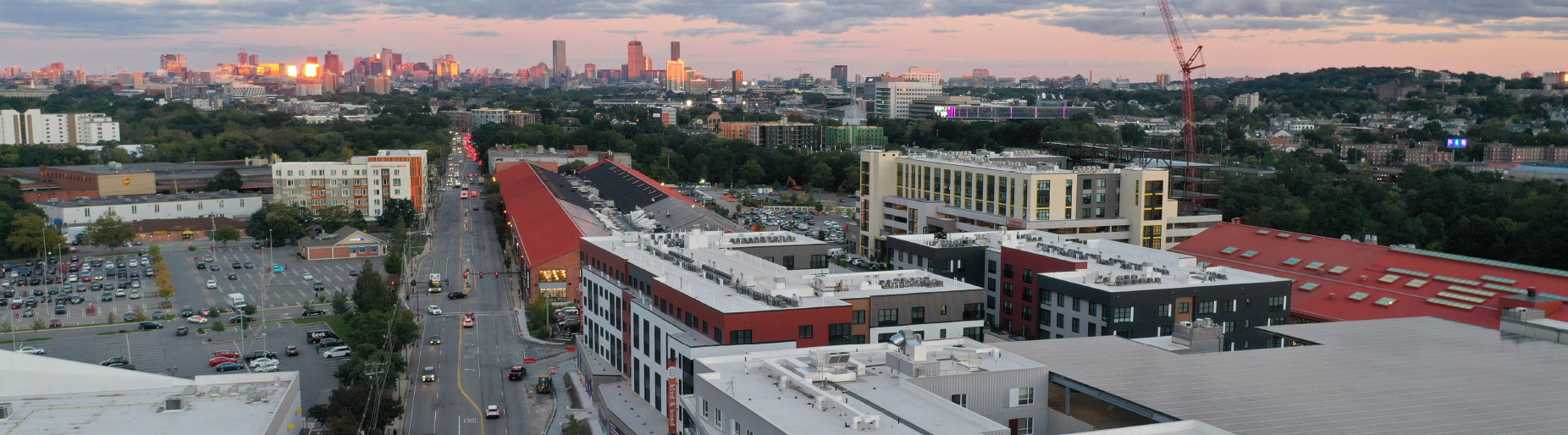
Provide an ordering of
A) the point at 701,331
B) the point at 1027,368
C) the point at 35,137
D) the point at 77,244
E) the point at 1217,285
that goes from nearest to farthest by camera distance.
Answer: the point at 1027,368 → the point at 701,331 → the point at 1217,285 → the point at 77,244 → the point at 35,137

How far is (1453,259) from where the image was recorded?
2895 cm

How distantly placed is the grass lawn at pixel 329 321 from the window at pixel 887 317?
18.3 meters

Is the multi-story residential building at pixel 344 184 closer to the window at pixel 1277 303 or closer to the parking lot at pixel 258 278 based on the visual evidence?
the parking lot at pixel 258 278

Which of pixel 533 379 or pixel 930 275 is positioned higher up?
pixel 930 275

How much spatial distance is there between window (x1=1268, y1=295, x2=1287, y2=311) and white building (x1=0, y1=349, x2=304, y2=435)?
65.7 ft

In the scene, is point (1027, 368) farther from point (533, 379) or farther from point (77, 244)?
point (77, 244)

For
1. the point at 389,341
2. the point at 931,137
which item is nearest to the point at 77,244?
the point at 389,341

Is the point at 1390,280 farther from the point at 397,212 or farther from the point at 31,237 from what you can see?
the point at 31,237

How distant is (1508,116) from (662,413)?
384 ft

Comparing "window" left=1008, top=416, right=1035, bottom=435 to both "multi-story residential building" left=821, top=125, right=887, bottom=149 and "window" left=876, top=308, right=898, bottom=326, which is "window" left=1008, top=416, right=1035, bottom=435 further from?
"multi-story residential building" left=821, top=125, right=887, bottom=149

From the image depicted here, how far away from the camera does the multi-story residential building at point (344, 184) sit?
58.0 metres

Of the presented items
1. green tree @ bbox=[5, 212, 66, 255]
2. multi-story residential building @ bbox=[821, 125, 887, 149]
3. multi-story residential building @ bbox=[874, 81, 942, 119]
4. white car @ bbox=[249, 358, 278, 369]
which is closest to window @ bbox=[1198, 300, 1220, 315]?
white car @ bbox=[249, 358, 278, 369]

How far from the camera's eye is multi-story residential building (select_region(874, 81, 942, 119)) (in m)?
163

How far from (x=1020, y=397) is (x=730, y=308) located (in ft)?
21.4
